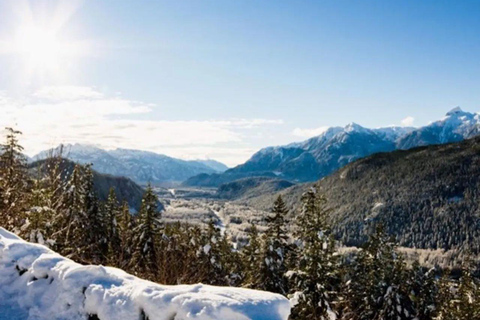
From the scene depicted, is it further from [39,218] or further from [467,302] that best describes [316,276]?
[467,302]

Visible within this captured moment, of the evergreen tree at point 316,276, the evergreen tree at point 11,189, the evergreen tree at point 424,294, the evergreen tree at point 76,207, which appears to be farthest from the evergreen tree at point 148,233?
the evergreen tree at point 424,294

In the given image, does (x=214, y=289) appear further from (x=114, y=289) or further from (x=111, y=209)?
(x=111, y=209)

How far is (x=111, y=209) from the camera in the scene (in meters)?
40.5

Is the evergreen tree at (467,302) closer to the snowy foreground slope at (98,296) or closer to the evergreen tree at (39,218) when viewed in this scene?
Answer: the snowy foreground slope at (98,296)

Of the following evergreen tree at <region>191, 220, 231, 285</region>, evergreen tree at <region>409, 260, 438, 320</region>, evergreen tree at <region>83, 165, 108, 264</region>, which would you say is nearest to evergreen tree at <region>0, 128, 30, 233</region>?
evergreen tree at <region>83, 165, 108, 264</region>

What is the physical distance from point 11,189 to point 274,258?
1895cm

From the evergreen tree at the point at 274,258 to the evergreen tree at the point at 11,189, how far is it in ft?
56.7

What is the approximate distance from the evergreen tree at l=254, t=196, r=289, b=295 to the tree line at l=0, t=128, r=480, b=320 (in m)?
0.08

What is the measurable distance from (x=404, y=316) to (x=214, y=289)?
91.8ft

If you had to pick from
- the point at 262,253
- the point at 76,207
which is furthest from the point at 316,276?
the point at 76,207

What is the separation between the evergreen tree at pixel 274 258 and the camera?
29047 millimetres

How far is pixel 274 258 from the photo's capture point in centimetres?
2923

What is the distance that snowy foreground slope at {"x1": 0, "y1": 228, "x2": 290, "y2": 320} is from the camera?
27.3 ft

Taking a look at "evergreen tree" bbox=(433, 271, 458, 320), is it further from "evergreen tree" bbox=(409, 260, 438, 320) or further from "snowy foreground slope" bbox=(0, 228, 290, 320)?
"snowy foreground slope" bbox=(0, 228, 290, 320)
